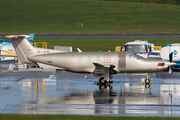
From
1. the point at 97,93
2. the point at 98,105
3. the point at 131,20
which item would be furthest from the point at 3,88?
the point at 131,20

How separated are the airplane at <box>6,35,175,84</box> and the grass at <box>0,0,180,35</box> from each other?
2608 inches

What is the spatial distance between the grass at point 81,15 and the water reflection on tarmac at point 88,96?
6535 cm

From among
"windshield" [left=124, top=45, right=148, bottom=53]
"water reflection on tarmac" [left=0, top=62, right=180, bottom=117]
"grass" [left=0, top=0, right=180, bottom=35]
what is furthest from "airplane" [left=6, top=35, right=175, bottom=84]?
"grass" [left=0, top=0, right=180, bottom=35]

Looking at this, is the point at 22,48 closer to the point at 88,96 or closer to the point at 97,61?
the point at 97,61

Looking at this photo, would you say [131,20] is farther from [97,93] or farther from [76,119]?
[76,119]

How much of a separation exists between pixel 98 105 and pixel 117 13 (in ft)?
322

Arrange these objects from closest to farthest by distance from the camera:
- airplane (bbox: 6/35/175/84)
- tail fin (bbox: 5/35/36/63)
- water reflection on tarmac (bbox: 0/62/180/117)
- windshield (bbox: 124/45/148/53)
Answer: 1. water reflection on tarmac (bbox: 0/62/180/117)
2. airplane (bbox: 6/35/175/84)
3. tail fin (bbox: 5/35/36/63)
4. windshield (bbox: 124/45/148/53)

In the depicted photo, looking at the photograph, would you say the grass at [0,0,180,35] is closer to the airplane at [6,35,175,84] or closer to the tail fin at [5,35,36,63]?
the tail fin at [5,35,36,63]

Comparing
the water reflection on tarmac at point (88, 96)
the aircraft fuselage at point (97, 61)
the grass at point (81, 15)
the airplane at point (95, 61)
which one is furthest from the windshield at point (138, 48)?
the grass at point (81, 15)

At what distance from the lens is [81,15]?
110562 millimetres

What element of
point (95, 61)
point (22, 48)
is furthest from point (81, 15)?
point (95, 61)

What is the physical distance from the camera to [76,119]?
1373 cm

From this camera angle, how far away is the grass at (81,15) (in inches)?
3793

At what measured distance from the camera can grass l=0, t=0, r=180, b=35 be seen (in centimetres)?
9633
